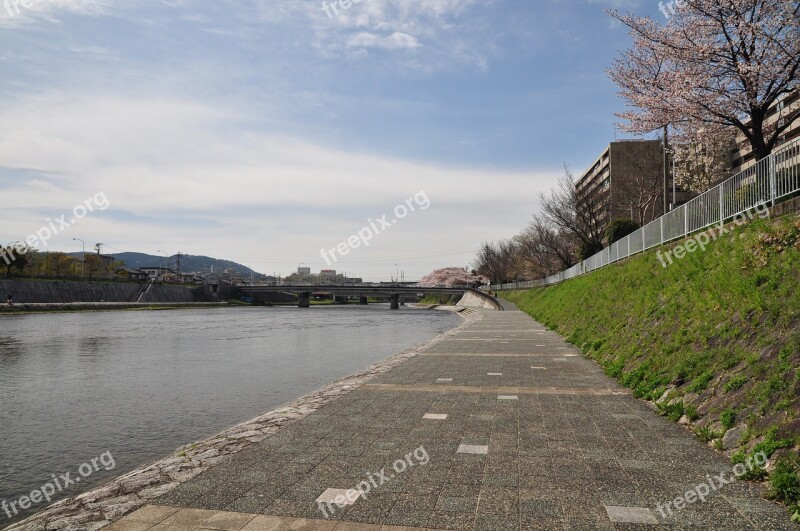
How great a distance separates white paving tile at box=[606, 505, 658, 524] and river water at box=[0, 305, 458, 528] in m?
5.78

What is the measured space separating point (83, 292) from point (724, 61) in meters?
73.1

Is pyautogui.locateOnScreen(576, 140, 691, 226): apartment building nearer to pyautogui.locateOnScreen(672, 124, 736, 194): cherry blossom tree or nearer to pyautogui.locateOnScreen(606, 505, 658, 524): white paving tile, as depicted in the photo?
pyautogui.locateOnScreen(672, 124, 736, 194): cherry blossom tree

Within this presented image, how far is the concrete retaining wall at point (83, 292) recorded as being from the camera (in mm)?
55156

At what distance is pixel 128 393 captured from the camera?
11.4m

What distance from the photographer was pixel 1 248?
202 feet

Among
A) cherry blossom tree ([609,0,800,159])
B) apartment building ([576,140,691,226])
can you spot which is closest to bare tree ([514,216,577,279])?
apartment building ([576,140,691,226])

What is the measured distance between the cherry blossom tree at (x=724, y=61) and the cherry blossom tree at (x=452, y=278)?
8845cm

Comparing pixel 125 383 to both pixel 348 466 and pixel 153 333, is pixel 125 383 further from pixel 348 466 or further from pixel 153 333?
pixel 153 333

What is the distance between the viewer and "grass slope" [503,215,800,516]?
4824 mm

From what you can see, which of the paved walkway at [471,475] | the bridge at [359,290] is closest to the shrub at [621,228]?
the paved walkway at [471,475]

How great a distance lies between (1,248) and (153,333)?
48887mm

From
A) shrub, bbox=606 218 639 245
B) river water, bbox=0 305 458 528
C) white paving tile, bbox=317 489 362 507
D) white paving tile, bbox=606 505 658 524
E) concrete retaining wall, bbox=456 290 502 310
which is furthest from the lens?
concrete retaining wall, bbox=456 290 502 310

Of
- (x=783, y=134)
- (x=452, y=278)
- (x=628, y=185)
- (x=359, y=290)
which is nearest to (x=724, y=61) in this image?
(x=783, y=134)

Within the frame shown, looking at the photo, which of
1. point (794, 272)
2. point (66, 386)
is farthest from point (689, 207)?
point (66, 386)
